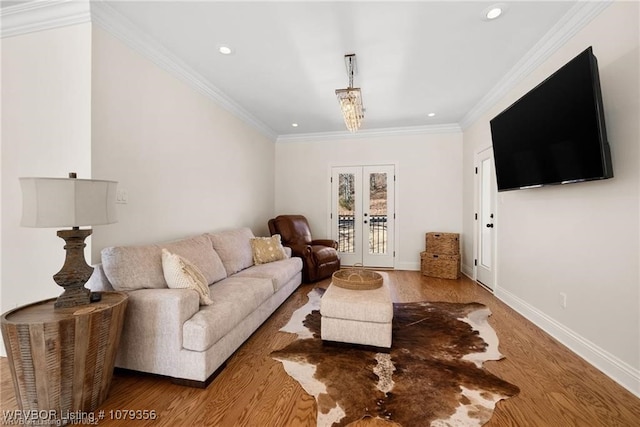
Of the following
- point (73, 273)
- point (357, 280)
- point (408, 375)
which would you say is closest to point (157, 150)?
point (73, 273)

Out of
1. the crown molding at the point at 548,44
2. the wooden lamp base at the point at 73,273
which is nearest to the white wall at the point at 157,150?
the wooden lamp base at the point at 73,273

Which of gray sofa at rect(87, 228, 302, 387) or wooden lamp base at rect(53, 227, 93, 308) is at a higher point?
wooden lamp base at rect(53, 227, 93, 308)

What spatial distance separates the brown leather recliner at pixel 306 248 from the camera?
412 centimetres

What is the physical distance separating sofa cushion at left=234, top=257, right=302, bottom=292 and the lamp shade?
5.68 feet

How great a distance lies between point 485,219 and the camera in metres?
4.01

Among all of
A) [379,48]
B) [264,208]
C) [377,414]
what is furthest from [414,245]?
[377,414]

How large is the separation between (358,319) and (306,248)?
2125 mm

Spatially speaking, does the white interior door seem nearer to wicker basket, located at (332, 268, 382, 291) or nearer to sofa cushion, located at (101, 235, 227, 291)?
wicker basket, located at (332, 268, 382, 291)

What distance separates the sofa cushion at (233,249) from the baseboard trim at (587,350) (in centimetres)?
323

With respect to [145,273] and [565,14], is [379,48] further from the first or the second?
[145,273]

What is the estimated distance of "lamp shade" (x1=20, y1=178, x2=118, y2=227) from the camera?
140cm

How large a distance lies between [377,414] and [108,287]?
2.04 meters

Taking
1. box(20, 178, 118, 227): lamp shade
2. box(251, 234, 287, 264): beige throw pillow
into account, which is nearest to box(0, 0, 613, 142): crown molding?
box(20, 178, 118, 227): lamp shade

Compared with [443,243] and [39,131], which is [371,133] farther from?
[39,131]
